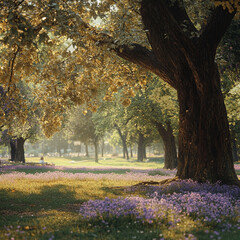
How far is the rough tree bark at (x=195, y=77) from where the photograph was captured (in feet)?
30.1

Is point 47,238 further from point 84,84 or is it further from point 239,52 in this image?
point 239,52

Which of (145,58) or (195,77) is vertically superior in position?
(145,58)

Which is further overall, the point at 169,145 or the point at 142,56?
the point at 169,145

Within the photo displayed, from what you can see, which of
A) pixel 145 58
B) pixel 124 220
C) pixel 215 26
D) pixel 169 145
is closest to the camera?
pixel 124 220

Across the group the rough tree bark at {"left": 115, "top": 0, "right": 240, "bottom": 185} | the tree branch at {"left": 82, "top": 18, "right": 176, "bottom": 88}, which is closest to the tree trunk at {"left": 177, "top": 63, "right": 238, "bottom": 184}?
the rough tree bark at {"left": 115, "top": 0, "right": 240, "bottom": 185}

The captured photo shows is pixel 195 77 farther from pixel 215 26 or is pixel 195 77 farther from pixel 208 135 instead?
pixel 208 135

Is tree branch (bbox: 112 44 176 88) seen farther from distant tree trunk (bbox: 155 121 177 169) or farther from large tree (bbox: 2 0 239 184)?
distant tree trunk (bbox: 155 121 177 169)

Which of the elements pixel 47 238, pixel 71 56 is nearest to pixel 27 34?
pixel 71 56

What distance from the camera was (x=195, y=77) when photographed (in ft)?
30.9

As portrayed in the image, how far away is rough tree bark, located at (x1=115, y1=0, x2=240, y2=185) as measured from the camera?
30.1 feet

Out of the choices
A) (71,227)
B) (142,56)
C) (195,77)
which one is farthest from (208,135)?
(71,227)

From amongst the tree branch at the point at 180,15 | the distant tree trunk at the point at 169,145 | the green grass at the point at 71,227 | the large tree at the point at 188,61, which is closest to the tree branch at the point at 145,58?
the large tree at the point at 188,61

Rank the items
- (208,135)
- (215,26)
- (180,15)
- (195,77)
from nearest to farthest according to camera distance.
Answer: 1. (215,26)
2. (195,77)
3. (208,135)
4. (180,15)

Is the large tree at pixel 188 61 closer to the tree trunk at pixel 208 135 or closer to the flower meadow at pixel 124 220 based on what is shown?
the tree trunk at pixel 208 135
